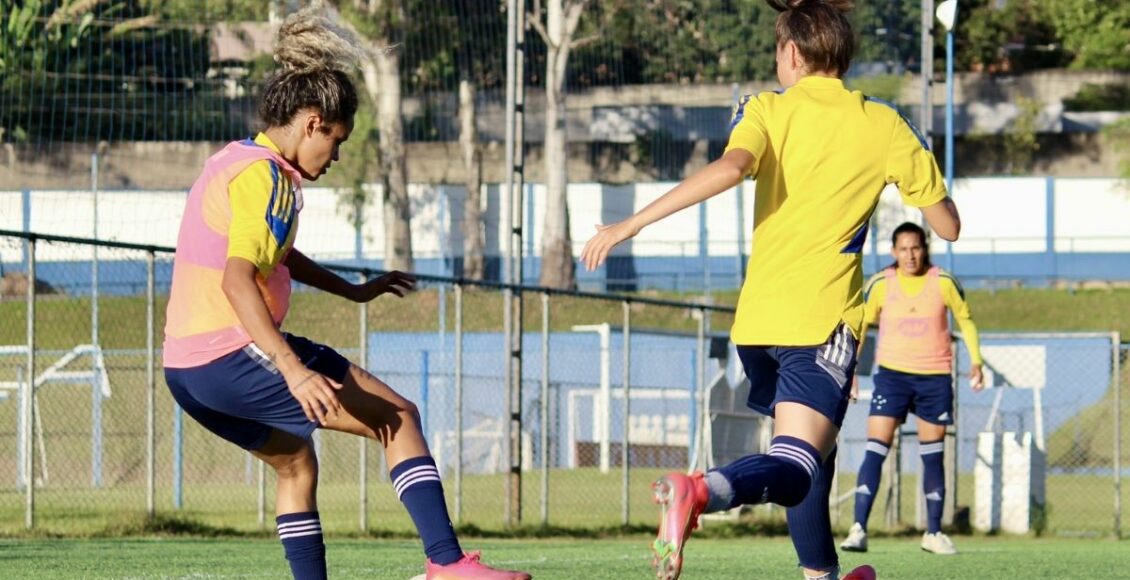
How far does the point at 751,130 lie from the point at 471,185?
12692mm

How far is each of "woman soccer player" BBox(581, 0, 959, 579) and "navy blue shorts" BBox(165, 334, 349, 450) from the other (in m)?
1.29

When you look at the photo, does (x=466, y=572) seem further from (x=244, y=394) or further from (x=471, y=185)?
(x=471, y=185)

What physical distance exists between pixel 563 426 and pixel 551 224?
24.2 feet

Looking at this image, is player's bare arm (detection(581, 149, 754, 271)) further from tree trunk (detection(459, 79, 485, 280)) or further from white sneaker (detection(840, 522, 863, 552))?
tree trunk (detection(459, 79, 485, 280))

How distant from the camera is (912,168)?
5.60 metres

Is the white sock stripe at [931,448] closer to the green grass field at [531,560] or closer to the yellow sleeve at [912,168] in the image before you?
the green grass field at [531,560]

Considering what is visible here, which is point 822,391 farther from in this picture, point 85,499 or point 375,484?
point 375,484

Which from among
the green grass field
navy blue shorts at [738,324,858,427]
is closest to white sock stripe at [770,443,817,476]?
navy blue shorts at [738,324,858,427]

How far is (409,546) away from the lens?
1181cm

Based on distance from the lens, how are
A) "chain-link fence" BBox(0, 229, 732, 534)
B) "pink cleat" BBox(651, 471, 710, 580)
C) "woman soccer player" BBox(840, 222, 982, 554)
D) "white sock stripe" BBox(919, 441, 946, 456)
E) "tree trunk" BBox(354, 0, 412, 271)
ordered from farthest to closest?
1. "tree trunk" BBox(354, 0, 412, 271)
2. "chain-link fence" BBox(0, 229, 732, 534)
3. "white sock stripe" BBox(919, 441, 946, 456)
4. "woman soccer player" BBox(840, 222, 982, 554)
5. "pink cleat" BBox(651, 471, 710, 580)

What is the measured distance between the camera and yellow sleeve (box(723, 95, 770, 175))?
5.30 meters

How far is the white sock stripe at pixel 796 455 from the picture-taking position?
524cm

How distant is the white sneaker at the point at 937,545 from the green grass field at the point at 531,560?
0.34ft

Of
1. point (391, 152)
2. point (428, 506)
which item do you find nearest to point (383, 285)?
point (428, 506)
